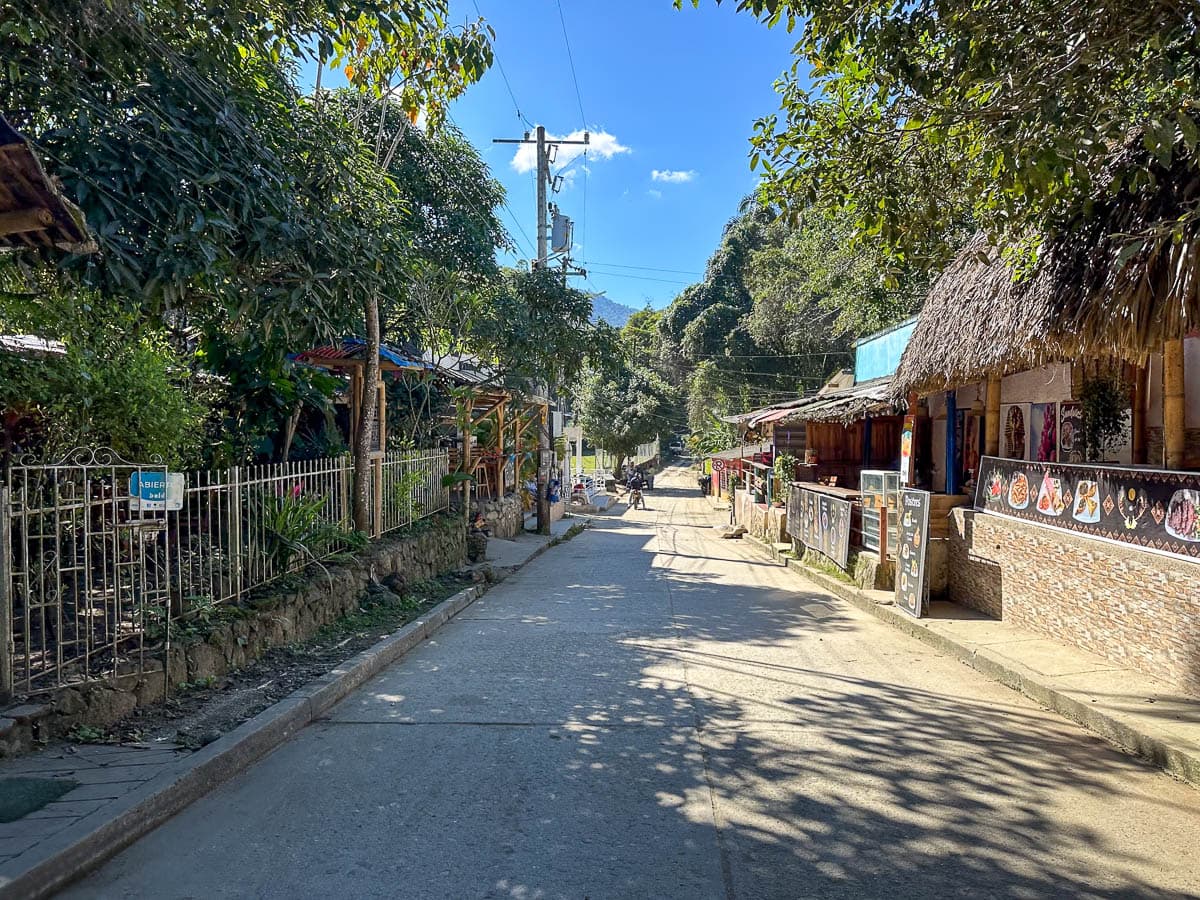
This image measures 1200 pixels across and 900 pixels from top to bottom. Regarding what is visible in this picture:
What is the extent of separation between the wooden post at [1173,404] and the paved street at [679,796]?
270 cm

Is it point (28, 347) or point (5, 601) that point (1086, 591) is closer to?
point (5, 601)

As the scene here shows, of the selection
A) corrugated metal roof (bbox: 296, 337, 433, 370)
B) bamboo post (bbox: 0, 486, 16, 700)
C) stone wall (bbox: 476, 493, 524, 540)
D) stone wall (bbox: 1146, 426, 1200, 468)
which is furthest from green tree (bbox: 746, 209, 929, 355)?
stone wall (bbox: 476, 493, 524, 540)

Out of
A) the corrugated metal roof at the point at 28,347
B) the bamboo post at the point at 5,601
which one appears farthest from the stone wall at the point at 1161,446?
the corrugated metal roof at the point at 28,347

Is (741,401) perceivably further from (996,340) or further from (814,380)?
(996,340)

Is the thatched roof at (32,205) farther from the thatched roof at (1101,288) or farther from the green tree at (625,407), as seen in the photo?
the green tree at (625,407)

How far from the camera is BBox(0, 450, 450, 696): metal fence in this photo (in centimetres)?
449

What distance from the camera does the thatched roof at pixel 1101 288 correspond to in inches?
213

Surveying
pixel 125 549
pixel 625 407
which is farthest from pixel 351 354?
pixel 625 407

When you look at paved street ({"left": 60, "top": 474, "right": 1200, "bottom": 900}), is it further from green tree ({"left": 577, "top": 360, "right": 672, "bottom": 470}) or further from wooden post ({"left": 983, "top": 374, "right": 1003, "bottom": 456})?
green tree ({"left": 577, "top": 360, "right": 672, "bottom": 470})

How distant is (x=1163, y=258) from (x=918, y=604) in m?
4.58

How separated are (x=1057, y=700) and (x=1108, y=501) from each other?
6.59 feet

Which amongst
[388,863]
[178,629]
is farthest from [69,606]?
[388,863]

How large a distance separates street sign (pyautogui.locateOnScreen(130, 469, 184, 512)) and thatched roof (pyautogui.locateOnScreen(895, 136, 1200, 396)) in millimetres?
6063

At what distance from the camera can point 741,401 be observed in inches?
1522
